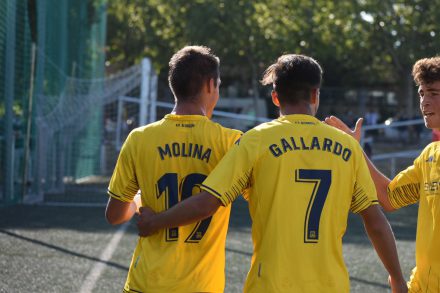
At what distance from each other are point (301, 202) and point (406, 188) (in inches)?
33.5

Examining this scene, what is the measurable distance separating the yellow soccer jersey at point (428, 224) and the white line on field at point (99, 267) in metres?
3.75

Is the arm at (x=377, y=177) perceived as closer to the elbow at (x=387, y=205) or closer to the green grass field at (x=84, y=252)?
the elbow at (x=387, y=205)

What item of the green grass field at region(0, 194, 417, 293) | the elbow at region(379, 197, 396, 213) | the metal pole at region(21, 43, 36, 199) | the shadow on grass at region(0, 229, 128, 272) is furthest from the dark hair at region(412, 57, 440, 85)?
the metal pole at region(21, 43, 36, 199)

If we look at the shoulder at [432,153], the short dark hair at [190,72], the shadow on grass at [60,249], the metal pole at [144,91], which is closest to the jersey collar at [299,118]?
the short dark hair at [190,72]

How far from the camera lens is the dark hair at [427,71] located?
395 cm

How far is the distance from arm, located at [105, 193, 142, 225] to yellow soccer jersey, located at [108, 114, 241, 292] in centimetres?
3

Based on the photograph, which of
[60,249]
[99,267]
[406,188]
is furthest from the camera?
[60,249]

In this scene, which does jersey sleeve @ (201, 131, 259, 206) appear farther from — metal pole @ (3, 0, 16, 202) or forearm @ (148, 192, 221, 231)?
metal pole @ (3, 0, 16, 202)

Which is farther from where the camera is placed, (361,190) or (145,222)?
(145,222)

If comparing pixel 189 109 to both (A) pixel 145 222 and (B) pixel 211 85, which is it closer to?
(B) pixel 211 85

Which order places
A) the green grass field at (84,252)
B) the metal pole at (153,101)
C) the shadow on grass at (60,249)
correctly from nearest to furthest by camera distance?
the green grass field at (84,252)
the shadow on grass at (60,249)
the metal pole at (153,101)

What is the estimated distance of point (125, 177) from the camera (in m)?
3.81

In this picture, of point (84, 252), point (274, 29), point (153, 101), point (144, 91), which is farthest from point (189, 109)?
point (274, 29)

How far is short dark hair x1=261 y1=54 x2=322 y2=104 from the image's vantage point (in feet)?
11.6
